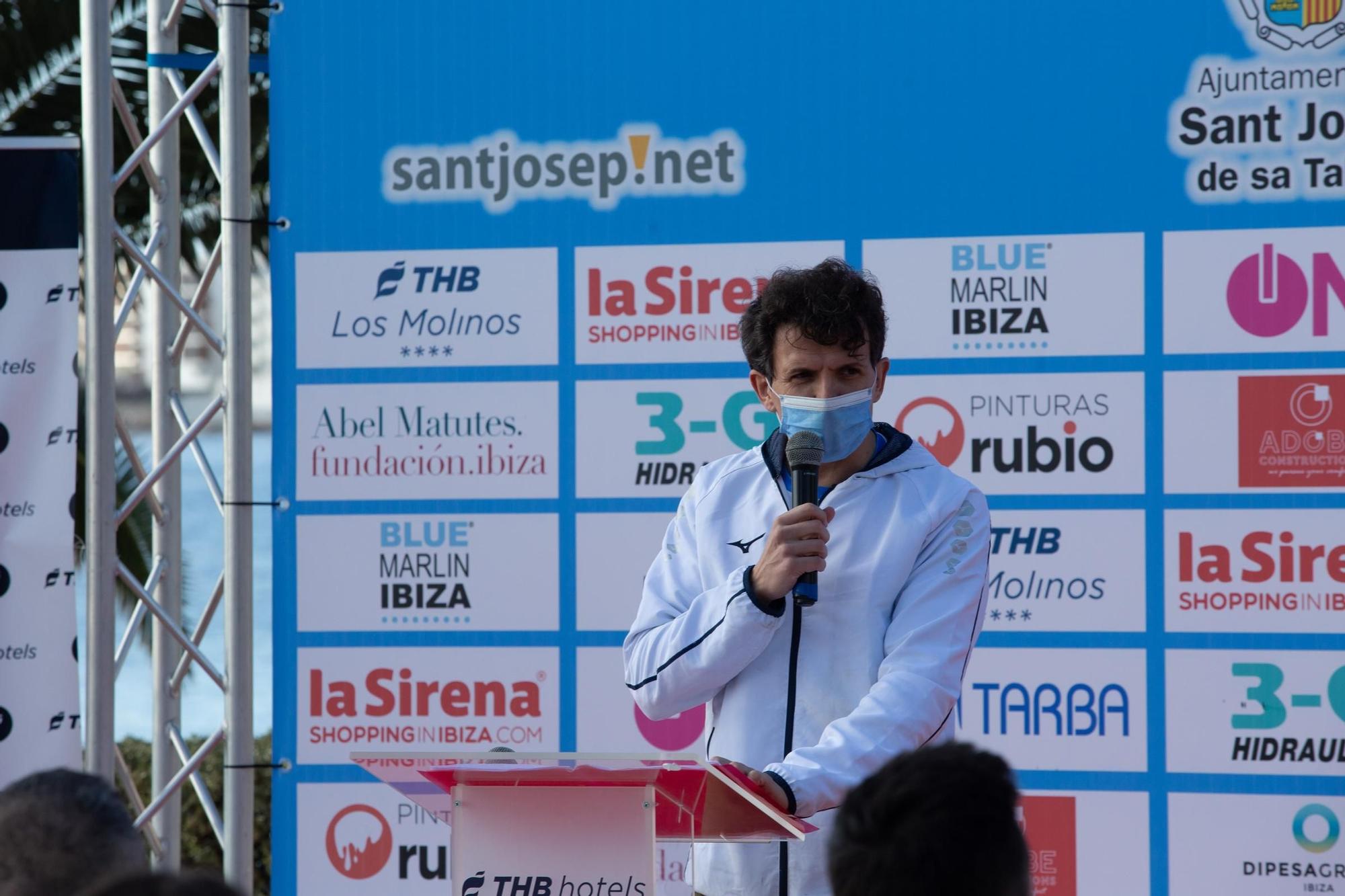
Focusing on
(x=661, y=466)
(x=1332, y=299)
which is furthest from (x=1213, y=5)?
(x=661, y=466)

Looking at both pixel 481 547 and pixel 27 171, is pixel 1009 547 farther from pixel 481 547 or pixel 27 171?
pixel 27 171

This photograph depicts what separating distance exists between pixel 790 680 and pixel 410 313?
2.20m

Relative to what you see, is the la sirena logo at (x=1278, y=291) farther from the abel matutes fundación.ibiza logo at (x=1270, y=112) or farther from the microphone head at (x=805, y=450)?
the microphone head at (x=805, y=450)

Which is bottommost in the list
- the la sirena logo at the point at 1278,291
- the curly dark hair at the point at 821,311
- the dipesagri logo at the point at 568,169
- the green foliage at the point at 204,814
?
the green foliage at the point at 204,814

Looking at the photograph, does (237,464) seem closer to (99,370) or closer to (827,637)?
(99,370)

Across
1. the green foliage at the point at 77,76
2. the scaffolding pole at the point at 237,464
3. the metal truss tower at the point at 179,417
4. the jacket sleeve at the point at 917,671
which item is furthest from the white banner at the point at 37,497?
the green foliage at the point at 77,76

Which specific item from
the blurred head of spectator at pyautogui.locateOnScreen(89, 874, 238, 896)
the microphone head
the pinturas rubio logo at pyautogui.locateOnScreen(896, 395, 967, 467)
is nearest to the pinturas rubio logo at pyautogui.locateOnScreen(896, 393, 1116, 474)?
the pinturas rubio logo at pyautogui.locateOnScreen(896, 395, 967, 467)

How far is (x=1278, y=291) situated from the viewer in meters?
3.75

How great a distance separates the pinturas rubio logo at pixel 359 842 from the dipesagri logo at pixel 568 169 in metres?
1.72

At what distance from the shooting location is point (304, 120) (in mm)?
4219

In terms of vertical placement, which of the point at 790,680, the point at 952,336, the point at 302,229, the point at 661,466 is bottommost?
the point at 790,680

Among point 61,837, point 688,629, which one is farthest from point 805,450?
point 61,837

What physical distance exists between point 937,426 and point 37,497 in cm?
248

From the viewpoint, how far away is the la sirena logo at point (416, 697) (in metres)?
4.09
